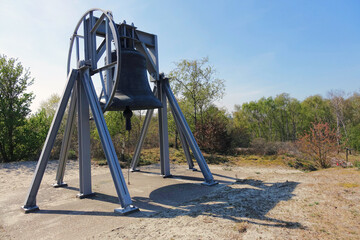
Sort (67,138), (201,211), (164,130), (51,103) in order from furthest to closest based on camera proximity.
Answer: (51,103), (164,130), (67,138), (201,211)

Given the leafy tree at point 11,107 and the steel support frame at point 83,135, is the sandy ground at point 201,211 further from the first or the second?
the leafy tree at point 11,107

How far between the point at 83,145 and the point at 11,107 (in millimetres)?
9535

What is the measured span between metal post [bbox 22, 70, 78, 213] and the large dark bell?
1209 mm

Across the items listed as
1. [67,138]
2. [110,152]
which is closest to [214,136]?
[67,138]

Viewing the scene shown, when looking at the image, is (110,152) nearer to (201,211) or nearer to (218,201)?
(201,211)

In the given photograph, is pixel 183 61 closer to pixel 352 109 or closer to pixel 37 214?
pixel 37 214

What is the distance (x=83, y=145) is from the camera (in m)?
5.85

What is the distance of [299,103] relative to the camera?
34.4 m

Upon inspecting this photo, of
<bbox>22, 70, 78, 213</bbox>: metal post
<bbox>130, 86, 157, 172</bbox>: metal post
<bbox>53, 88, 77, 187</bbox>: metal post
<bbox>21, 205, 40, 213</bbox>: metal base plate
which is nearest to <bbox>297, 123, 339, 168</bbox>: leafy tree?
<bbox>130, 86, 157, 172</bbox>: metal post

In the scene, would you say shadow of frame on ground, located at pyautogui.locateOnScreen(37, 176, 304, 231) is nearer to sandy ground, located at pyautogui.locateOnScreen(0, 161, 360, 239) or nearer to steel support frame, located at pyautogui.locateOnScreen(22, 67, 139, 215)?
sandy ground, located at pyautogui.locateOnScreen(0, 161, 360, 239)

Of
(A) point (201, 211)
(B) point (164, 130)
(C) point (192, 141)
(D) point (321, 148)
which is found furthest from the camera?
(D) point (321, 148)

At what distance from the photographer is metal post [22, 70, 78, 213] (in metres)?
4.94

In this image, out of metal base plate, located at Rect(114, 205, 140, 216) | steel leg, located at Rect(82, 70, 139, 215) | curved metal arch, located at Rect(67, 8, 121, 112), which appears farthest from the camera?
curved metal arch, located at Rect(67, 8, 121, 112)

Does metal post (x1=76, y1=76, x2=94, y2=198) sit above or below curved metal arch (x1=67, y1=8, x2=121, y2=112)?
below
